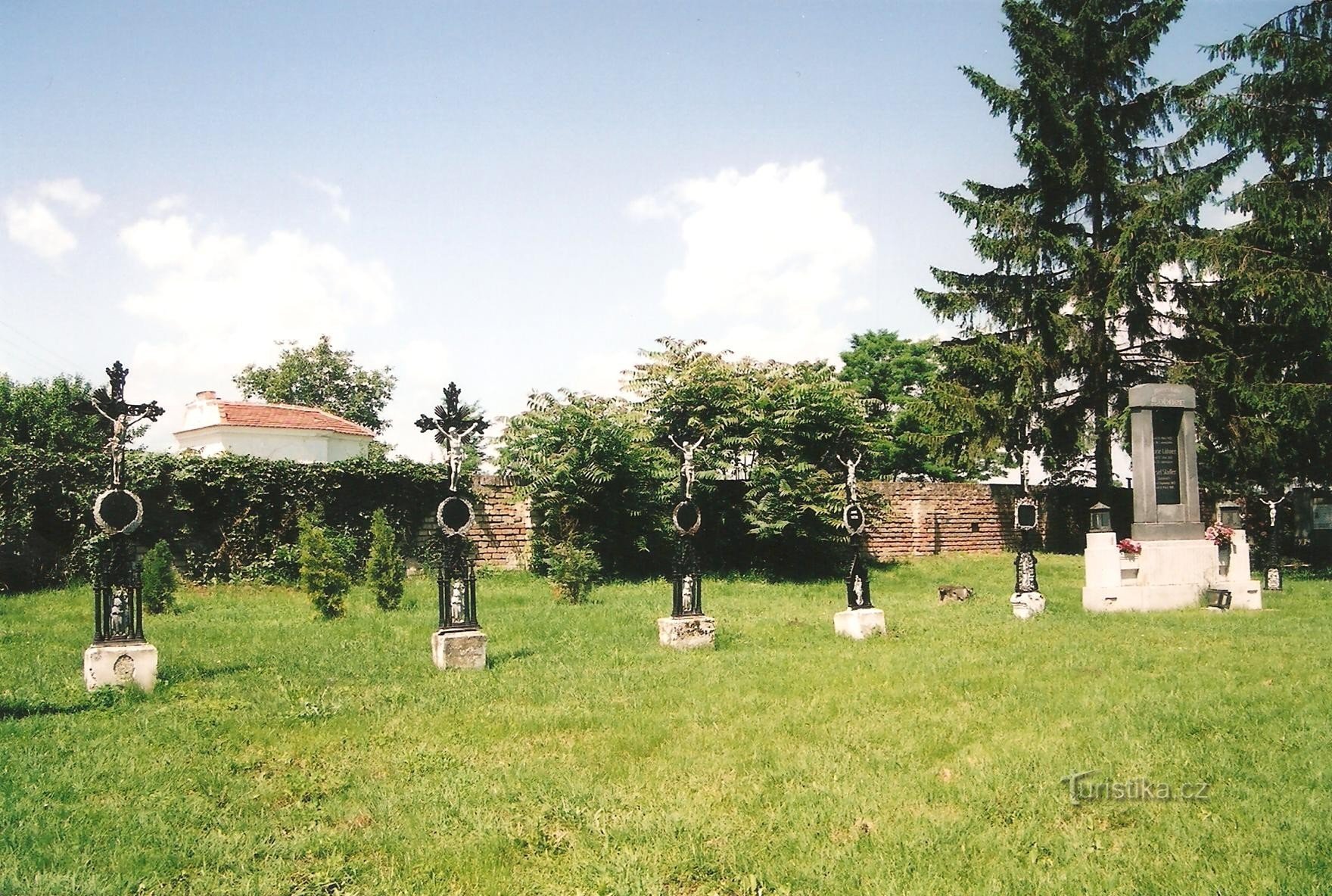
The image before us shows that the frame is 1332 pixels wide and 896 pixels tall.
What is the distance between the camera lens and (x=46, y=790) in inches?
197

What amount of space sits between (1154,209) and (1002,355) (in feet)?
15.4

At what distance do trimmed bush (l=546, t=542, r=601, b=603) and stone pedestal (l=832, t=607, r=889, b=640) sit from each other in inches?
207

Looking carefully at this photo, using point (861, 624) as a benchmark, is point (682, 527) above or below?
above

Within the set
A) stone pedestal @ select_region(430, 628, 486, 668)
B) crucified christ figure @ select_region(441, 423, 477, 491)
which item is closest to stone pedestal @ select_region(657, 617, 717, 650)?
stone pedestal @ select_region(430, 628, 486, 668)

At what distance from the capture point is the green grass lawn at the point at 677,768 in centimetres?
407

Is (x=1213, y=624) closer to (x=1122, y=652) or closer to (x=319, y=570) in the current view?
(x=1122, y=652)

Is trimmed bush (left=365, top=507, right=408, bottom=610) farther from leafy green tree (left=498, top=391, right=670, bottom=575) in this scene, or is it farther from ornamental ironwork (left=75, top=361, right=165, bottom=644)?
ornamental ironwork (left=75, top=361, right=165, bottom=644)

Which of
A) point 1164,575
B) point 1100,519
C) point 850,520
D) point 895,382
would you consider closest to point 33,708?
point 850,520

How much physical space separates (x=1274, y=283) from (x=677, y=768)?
64.7 ft

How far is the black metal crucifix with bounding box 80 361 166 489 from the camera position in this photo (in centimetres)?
812

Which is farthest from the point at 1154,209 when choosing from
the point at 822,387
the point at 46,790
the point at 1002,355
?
the point at 46,790

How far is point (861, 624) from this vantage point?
1052 centimetres

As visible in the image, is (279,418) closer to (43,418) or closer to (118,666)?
(43,418)

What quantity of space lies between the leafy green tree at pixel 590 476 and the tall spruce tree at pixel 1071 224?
9.39 m
